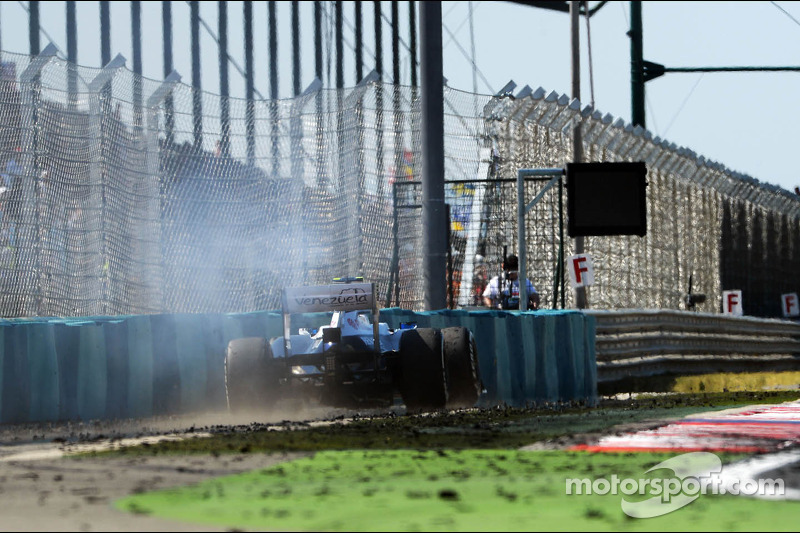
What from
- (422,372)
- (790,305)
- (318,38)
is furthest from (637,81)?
(422,372)

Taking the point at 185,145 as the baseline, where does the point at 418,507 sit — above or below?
below

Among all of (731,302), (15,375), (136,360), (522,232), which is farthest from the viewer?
(731,302)

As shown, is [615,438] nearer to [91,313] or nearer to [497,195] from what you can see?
[91,313]

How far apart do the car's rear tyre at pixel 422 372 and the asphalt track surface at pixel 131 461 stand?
39.8 inches

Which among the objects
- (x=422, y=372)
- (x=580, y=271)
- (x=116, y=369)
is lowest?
(x=422, y=372)

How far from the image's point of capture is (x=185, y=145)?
16.3 meters

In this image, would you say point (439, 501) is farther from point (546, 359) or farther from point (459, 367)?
point (546, 359)

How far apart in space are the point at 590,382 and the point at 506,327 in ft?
7.04

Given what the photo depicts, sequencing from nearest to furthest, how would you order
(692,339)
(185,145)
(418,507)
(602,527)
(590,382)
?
(602,527), (418,507), (185,145), (590,382), (692,339)

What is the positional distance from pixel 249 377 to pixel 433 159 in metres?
3.65

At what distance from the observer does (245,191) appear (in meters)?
17.1

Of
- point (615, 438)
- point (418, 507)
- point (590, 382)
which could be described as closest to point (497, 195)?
point (590, 382)

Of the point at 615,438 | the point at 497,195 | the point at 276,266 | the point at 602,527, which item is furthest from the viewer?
the point at 497,195
